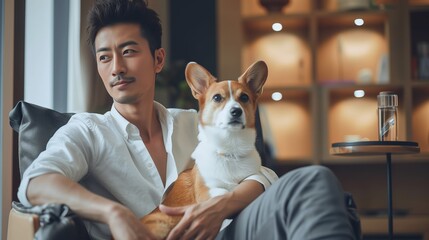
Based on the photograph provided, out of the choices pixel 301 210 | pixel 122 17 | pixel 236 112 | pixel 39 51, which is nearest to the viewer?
pixel 301 210

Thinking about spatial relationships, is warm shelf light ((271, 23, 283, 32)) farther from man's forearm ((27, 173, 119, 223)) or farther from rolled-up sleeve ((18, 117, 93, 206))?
man's forearm ((27, 173, 119, 223))

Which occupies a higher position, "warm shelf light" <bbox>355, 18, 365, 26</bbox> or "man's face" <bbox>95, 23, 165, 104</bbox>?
"warm shelf light" <bbox>355, 18, 365, 26</bbox>

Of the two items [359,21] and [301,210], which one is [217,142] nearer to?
[301,210]

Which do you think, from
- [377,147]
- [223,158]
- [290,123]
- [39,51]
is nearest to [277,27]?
[290,123]

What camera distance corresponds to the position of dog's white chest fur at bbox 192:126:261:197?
1.35 m

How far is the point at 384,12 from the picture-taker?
3.64 m

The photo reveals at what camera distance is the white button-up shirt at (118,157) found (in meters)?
1.47

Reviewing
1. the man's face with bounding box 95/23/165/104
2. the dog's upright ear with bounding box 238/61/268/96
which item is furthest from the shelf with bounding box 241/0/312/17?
the dog's upright ear with bounding box 238/61/268/96

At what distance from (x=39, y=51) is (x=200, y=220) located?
1.45 metres

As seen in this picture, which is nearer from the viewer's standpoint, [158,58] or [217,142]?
[217,142]

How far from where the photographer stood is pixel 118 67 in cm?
148

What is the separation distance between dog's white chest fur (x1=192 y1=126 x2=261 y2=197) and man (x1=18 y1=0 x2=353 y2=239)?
3 cm

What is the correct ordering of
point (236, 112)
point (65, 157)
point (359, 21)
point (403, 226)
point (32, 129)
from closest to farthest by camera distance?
1. point (236, 112)
2. point (65, 157)
3. point (32, 129)
4. point (403, 226)
5. point (359, 21)

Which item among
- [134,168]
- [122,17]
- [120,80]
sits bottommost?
[134,168]
